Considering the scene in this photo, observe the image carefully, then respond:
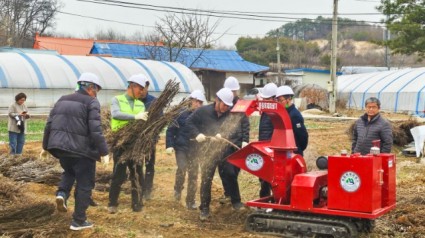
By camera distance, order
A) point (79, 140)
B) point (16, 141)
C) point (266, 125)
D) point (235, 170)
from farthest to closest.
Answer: point (16, 141)
point (266, 125)
point (235, 170)
point (79, 140)

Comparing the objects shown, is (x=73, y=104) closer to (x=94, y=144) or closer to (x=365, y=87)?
(x=94, y=144)

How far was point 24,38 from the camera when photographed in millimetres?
53969

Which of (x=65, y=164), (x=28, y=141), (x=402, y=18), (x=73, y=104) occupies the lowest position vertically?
(x=28, y=141)

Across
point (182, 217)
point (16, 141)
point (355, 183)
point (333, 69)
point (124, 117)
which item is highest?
point (333, 69)

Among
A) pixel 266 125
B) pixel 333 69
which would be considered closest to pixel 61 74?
pixel 333 69

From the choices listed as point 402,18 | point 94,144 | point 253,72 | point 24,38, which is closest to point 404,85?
point 402,18

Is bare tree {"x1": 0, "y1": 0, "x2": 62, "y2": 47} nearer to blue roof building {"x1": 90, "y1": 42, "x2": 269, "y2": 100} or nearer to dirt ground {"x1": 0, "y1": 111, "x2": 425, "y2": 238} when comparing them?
blue roof building {"x1": 90, "y1": 42, "x2": 269, "y2": 100}

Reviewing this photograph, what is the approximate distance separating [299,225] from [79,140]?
2.41 metres

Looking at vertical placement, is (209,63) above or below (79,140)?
above

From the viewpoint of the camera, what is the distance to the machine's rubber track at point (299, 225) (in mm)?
5527

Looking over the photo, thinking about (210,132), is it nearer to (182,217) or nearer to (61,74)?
(182,217)

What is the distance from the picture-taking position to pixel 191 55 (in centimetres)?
4125

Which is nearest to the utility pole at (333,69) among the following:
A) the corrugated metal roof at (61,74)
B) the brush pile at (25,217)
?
the corrugated metal roof at (61,74)

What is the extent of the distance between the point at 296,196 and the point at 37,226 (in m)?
2.66
